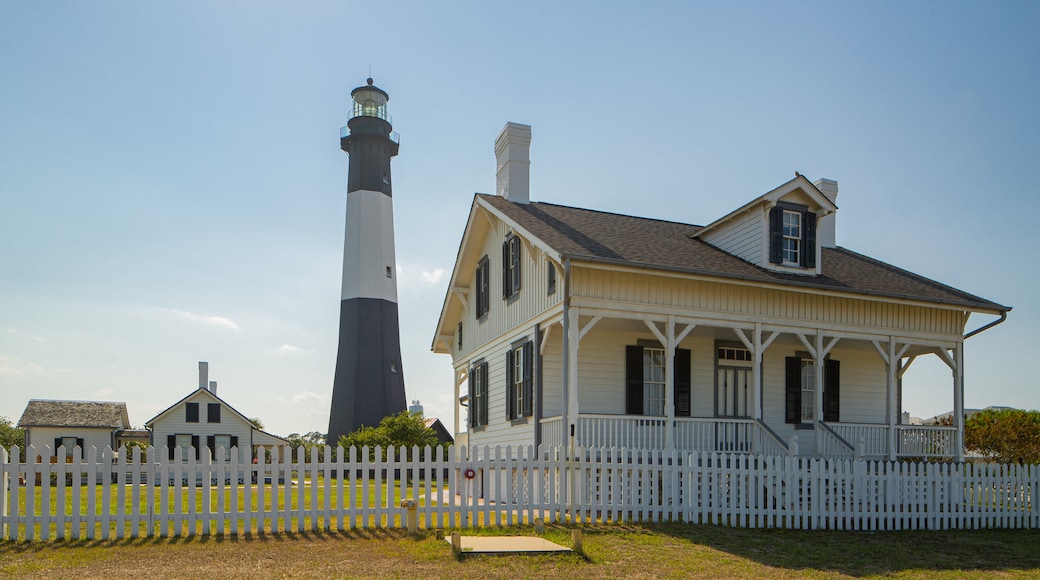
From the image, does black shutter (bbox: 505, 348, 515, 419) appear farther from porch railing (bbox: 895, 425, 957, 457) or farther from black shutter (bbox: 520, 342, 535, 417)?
porch railing (bbox: 895, 425, 957, 457)

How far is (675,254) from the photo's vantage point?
679 inches

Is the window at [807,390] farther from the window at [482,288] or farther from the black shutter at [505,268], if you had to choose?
the window at [482,288]

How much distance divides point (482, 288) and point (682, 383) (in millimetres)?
6011

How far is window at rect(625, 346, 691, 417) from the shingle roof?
2105 millimetres

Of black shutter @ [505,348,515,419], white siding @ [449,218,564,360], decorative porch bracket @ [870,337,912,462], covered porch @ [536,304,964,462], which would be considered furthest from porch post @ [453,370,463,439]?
decorative porch bracket @ [870,337,912,462]

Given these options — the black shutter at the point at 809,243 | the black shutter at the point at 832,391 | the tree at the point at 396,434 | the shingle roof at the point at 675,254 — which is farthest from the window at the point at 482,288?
the tree at the point at 396,434

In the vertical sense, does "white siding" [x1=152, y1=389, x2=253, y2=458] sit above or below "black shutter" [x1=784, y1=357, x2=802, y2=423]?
below

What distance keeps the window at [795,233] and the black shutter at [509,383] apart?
6.06 metres

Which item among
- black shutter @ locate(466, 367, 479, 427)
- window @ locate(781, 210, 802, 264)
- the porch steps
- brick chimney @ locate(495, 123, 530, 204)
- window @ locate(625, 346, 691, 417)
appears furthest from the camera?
black shutter @ locate(466, 367, 479, 427)

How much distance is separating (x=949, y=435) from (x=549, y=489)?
1073cm

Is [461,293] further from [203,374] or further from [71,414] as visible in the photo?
[71,414]

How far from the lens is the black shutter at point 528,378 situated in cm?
1717

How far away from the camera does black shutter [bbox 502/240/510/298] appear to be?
19219 millimetres

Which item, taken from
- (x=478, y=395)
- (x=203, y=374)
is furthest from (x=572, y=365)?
(x=203, y=374)
